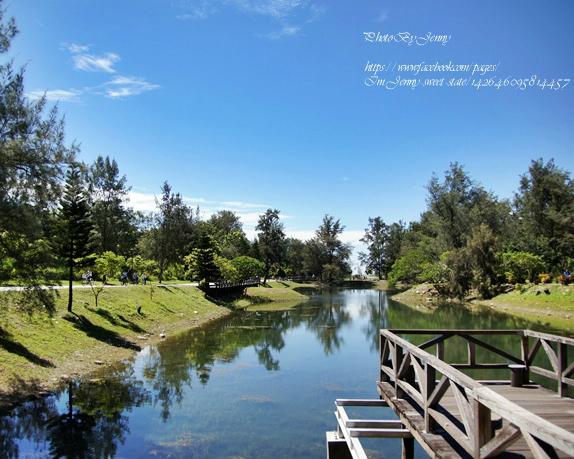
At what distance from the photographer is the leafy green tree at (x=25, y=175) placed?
482 inches

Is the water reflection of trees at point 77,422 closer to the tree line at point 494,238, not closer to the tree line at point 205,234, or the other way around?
the tree line at point 205,234

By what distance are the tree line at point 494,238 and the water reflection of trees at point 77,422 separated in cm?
3591

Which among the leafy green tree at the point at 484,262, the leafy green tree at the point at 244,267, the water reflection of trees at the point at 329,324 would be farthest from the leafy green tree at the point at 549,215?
the leafy green tree at the point at 244,267

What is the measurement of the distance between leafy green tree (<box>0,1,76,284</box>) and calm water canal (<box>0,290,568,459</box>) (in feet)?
15.4

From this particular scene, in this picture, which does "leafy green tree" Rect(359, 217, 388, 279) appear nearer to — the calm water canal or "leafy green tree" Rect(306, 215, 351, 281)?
"leafy green tree" Rect(306, 215, 351, 281)

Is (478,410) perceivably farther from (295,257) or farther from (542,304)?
(295,257)

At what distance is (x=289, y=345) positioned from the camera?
78.6 ft

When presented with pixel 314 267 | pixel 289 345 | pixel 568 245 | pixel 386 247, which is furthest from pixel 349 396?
pixel 386 247

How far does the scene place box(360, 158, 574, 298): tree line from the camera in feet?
142

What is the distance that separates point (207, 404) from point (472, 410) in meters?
10.7

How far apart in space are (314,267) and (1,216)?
3162 inches

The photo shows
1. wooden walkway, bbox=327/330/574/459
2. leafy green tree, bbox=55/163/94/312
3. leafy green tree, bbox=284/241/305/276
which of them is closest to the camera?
wooden walkway, bbox=327/330/574/459

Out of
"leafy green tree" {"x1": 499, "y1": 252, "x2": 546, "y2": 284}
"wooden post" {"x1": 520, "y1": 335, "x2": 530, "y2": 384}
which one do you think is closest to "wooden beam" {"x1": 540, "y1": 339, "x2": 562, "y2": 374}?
"wooden post" {"x1": 520, "y1": 335, "x2": 530, "y2": 384}

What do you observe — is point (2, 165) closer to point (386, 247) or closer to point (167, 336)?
point (167, 336)
